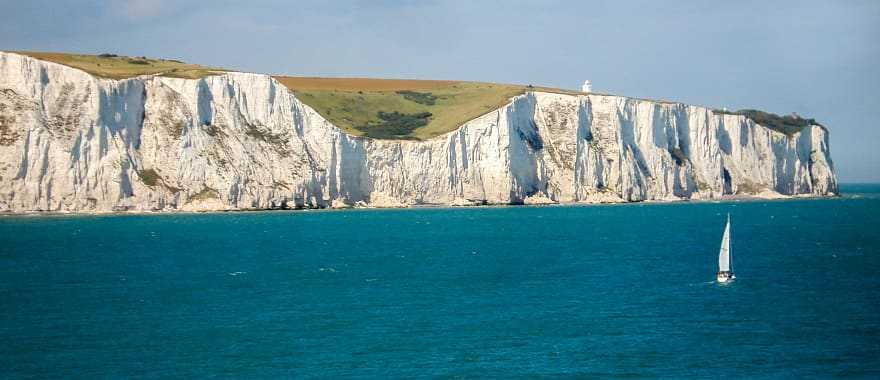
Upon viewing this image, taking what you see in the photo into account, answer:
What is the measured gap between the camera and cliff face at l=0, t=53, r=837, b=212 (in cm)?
8431

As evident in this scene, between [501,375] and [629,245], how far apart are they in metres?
37.3

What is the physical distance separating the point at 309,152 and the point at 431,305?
61534mm

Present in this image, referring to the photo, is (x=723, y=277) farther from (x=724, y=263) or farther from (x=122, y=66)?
(x=122, y=66)

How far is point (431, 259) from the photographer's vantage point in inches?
2156

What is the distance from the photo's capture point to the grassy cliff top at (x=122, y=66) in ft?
304

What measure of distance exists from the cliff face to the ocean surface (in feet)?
45.7

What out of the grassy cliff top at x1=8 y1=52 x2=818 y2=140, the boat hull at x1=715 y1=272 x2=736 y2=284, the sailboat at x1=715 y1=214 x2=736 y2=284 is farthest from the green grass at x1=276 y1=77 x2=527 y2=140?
the sailboat at x1=715 y1=214 x2=736 y2=284

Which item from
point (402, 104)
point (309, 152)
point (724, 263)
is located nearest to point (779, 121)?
point (402, 104)

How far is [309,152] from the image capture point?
9769cm

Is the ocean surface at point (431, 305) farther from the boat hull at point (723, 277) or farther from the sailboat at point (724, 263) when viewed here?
the sailboat at point (724, 263)

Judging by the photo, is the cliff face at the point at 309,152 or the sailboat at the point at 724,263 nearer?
the sailboat at the point at 724,263

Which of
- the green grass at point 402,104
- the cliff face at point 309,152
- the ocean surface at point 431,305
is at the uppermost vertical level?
the green grass at point 402,104

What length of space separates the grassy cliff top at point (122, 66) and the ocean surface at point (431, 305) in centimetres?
2514

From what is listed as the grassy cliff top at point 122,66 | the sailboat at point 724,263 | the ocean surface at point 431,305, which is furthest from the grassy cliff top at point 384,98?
the sailboat at point 724,263
